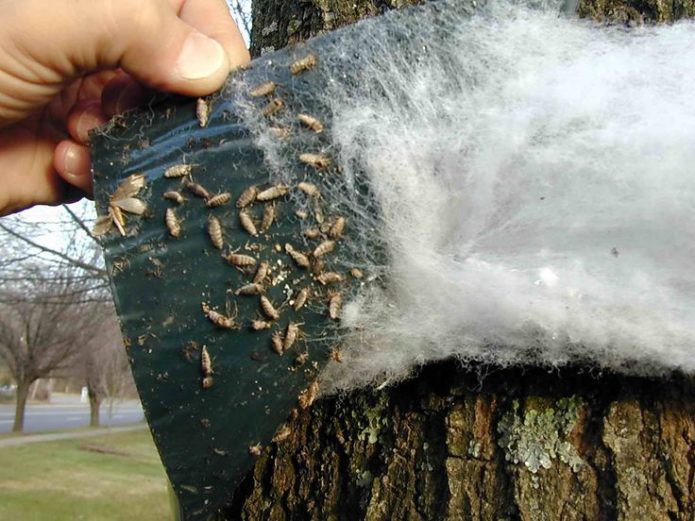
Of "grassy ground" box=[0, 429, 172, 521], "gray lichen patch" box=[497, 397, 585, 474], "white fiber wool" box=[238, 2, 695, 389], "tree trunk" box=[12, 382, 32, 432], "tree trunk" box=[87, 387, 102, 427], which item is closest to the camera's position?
"white fiber wool" box=[238, 2, 695, 389]

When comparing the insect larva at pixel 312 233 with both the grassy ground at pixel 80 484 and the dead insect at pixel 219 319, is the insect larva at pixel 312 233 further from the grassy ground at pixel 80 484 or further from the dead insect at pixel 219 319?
the grassy ground at pixel 80 484

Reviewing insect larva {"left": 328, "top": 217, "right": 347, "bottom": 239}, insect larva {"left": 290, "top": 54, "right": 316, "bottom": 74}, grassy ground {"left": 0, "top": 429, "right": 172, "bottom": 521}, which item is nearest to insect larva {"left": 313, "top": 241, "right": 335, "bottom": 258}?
insect larva {"left": 328, "top": 217, "right": 347, "bottom": 239}

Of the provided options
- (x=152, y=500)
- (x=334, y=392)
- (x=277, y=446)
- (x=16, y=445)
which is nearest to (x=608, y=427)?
(x=334, y=392)

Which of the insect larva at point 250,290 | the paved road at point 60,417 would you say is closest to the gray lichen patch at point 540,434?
the insect larva at point 250,290

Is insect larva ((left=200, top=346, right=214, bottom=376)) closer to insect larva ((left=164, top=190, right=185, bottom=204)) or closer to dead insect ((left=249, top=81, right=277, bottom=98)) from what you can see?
insect larva ((left=164, top=190, right=185, bottom=204))

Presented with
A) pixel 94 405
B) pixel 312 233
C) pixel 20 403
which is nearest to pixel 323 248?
pixel 312 233

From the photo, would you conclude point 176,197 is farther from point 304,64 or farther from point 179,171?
point 304,64
